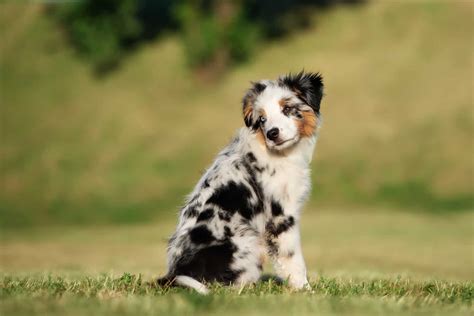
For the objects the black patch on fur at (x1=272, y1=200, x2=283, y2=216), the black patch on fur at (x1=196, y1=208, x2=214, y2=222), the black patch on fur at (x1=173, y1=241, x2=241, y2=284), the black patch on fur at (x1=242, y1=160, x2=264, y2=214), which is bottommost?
the black patch on fur at (x1=173, y1=241, x2=241, y2=284)

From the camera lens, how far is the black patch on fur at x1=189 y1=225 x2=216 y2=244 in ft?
26.8

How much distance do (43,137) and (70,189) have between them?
539 cm

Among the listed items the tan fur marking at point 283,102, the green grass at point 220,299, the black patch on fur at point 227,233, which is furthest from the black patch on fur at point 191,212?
the tan fur marking at point 283,102

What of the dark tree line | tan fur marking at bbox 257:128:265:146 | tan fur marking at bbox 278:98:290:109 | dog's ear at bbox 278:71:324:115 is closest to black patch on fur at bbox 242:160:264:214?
tan fur marking at bbox 257:128:265:146

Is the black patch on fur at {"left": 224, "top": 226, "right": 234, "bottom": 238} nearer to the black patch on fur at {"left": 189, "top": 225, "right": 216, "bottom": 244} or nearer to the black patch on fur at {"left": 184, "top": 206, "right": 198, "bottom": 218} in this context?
the black patch on fur at {"left": 189, "top": 225, "right": 216, "bottom": 244}

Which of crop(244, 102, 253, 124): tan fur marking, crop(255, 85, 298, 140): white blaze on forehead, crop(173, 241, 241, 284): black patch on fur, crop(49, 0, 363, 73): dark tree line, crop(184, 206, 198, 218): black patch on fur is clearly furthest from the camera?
crop(49, 0, 363, 73): dark tree line

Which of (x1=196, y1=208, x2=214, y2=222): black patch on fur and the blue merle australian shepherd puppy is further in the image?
(x1=196, y1=208, x2=214, y2=222): black patch on fur

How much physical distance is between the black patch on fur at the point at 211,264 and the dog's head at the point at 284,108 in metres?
1.45

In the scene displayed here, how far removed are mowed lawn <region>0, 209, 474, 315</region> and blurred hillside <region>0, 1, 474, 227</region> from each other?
2205 millimetres

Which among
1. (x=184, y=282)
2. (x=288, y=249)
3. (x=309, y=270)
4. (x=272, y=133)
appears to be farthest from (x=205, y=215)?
(x=309, y=270)

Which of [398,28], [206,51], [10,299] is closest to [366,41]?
[398,28]

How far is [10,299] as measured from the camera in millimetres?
7266

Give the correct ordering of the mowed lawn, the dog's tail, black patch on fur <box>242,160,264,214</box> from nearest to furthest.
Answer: the mowed lawn < the dog's tail < black patch on fur <box>242,160,264,214</box>

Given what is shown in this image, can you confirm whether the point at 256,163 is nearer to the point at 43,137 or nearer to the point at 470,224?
the point at 470,224
